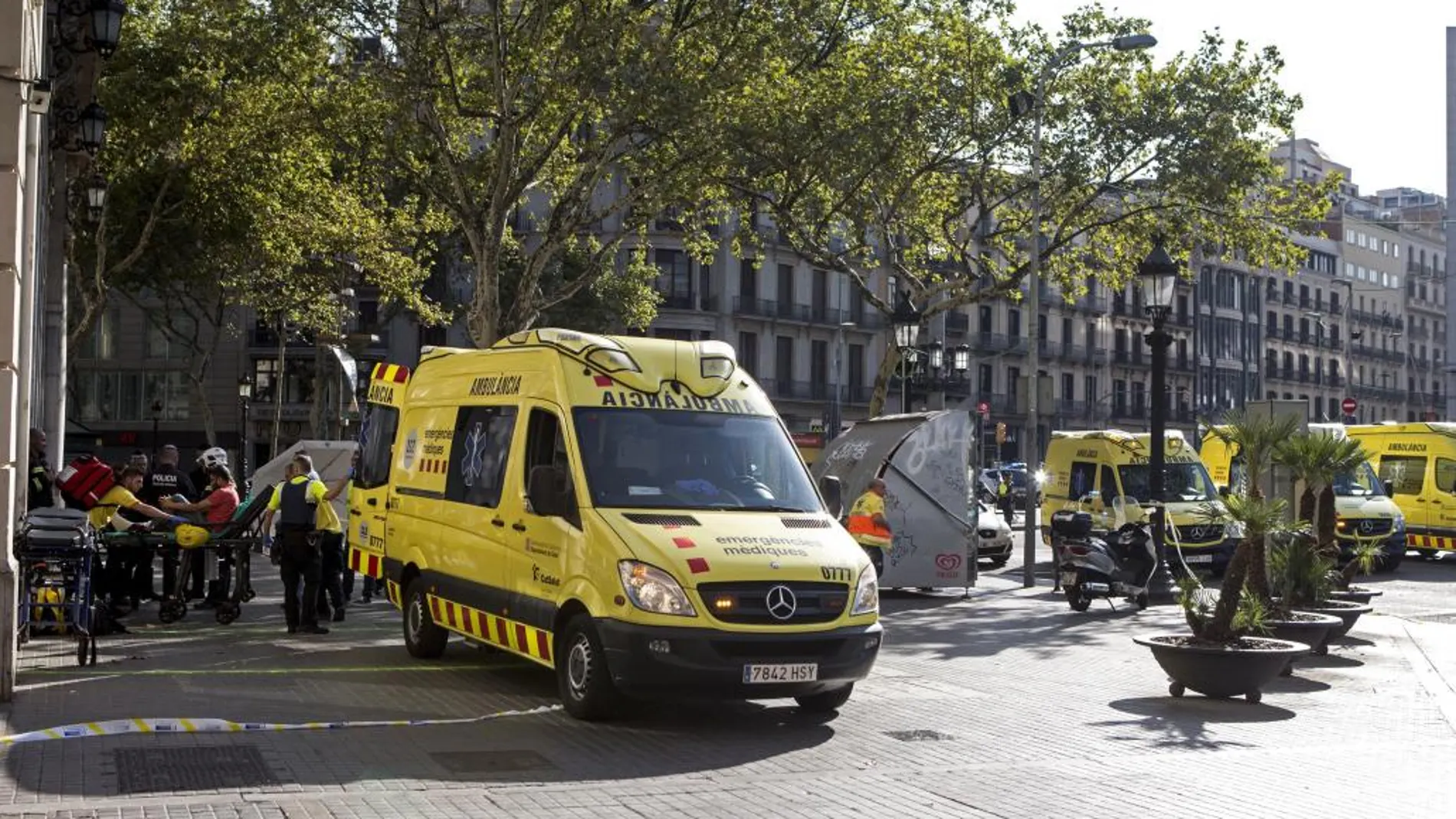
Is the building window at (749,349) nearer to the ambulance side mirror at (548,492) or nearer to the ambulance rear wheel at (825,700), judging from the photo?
the ambulance rear wheel at (825,700)

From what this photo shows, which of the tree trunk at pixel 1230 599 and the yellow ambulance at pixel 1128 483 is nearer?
the tree trunk at pixel 1230 599

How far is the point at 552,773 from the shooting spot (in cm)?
897

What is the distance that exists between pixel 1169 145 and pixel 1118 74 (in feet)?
6.28

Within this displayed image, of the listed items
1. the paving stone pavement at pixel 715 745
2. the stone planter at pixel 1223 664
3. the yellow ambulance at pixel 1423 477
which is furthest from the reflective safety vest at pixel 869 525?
the yellow ambulance at pixel 1423 477

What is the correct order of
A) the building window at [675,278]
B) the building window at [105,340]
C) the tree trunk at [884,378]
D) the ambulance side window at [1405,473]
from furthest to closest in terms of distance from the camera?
the building window at [675,278], the building window at [105,340], the ambulance side window at [1405,473], the tree trunk at [884,378]

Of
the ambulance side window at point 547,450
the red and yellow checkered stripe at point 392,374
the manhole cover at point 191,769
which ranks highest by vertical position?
the red and yellow checkered stripe at point 392,374

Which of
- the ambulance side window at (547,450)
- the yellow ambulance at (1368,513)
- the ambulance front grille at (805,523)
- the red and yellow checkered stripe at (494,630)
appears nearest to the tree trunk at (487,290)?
the red and yellow checkered stripe at (494,630)

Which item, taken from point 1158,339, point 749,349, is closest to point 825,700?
point 1158,339

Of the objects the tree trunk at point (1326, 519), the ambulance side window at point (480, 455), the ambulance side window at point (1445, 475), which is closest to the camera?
the ambulance side window at point (480, 455)

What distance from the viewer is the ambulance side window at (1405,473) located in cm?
3222

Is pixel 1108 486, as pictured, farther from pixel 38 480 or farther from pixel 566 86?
pixel 38 480

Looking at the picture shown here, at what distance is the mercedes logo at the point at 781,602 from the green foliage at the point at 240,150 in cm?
1513

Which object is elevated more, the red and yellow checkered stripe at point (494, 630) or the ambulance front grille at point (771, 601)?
the ambulance front grille at point (771, 601)

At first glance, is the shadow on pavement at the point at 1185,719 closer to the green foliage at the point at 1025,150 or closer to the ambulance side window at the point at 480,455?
the ambulance side window at the point at 480,455
